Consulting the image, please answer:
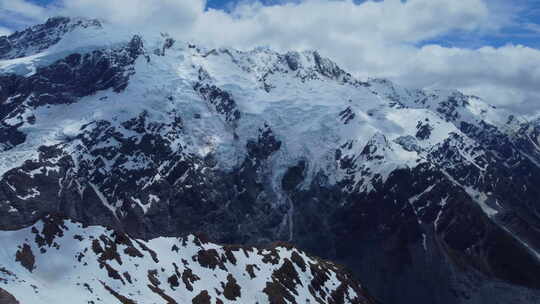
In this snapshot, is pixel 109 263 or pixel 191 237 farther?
pixel 191 237

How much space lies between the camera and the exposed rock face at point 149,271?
345 feet

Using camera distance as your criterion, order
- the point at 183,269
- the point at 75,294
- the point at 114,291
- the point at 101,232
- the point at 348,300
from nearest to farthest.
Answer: the point at 75,294, the point at 114,291, the point at 101,232, the point at 183,269, the point at 348,300

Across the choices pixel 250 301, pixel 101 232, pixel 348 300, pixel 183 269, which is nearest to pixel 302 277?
pixel 348 300

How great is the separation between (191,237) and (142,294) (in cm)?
4449

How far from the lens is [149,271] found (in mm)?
131750

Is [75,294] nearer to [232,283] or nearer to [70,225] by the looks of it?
[70,225]

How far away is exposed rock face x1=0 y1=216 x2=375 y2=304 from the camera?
10512cm

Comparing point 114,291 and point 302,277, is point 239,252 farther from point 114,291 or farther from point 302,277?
point 114,291

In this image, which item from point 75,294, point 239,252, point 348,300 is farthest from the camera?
point 348,300

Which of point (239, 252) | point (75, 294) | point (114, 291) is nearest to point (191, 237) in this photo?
point (239, 252)

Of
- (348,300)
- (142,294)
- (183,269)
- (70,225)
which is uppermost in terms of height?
(70,225)

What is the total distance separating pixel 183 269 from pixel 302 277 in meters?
49.6

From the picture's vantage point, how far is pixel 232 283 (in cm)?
15288

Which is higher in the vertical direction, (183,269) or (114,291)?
(114,291)
